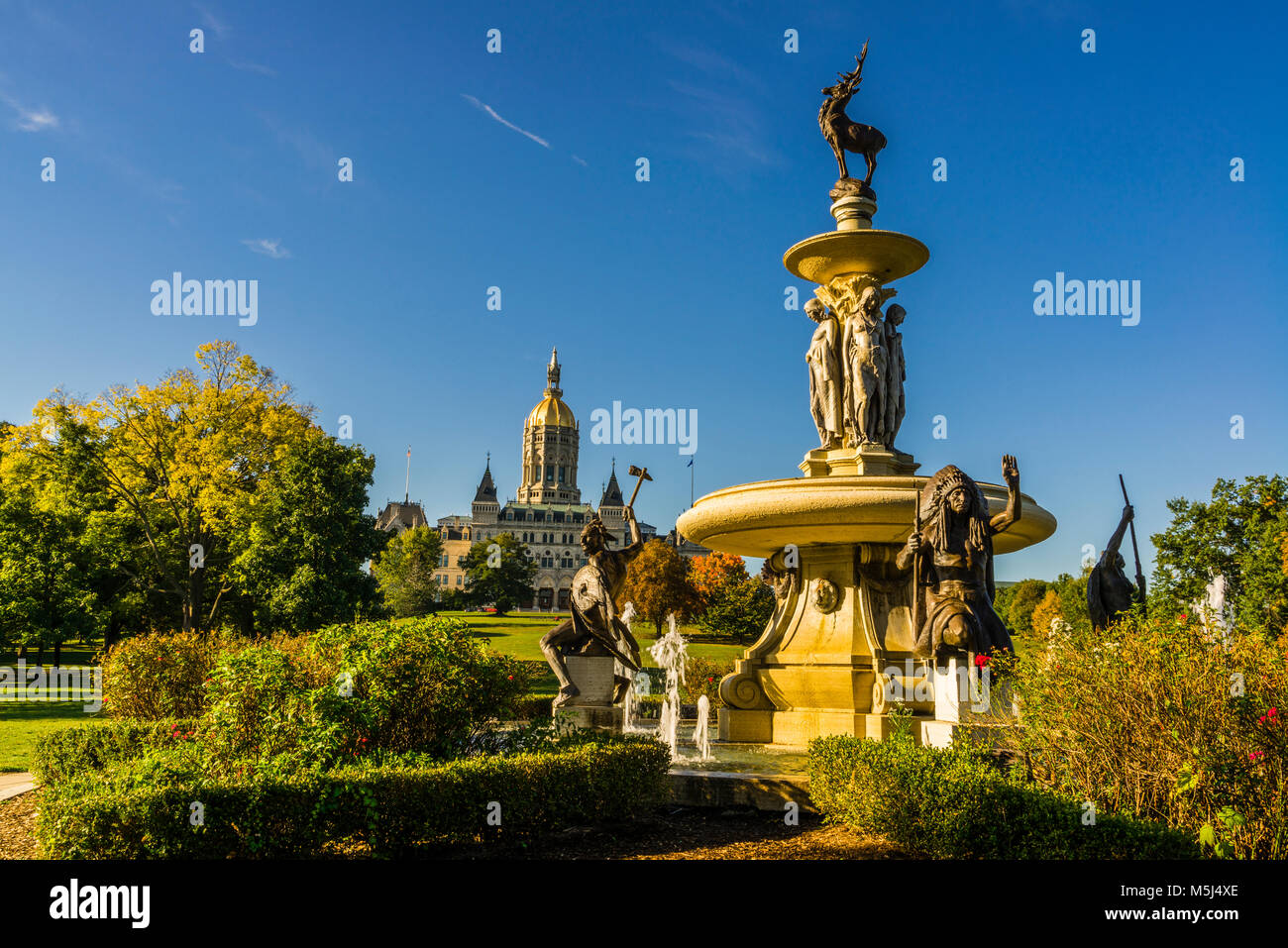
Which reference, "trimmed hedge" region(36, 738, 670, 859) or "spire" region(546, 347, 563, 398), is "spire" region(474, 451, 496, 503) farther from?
"trimmed hedge" region(36, 738, 670, 859)

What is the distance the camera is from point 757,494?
1019 cm

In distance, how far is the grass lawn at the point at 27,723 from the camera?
13.1m

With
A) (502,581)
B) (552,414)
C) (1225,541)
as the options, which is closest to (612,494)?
(552,414)

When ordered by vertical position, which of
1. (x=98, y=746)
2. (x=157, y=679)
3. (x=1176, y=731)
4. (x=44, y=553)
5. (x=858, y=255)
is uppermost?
(x=858, y=255)

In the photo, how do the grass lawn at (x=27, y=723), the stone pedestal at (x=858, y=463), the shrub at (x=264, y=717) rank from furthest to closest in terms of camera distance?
the grass lawn at (x=27, y=723)
the stone pedestal at (x=858, y=463)
the shrub at (x=264, y=717)

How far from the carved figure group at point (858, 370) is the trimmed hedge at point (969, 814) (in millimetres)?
5819

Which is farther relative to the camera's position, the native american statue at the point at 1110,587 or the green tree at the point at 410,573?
the green tree at the point at 410,573

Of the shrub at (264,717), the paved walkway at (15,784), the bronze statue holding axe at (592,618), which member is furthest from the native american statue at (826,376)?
the paved walkway at (15,784)

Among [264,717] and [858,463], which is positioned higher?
[858,463]

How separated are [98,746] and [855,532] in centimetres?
820

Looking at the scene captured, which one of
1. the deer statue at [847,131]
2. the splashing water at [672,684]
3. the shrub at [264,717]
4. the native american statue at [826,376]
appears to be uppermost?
the deer statue at [847,131]

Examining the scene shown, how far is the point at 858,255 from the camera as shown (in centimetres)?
1199

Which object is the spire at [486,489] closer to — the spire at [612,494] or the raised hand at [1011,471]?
the spire at [612,494]

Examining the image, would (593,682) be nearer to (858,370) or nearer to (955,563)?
(955,563)
